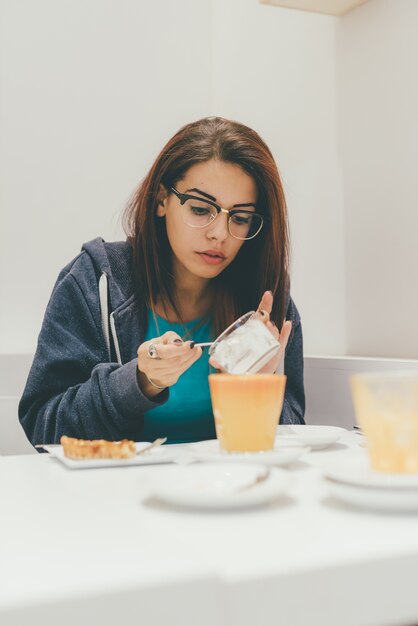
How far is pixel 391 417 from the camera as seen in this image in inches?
23.8

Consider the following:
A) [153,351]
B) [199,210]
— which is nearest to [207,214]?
[199,210]

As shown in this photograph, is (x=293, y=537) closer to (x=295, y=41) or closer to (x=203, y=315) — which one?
(x=203, y=315)

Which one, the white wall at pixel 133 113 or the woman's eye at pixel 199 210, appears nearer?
the woman's eye at pixel 199 210

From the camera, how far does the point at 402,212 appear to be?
78.7 inches

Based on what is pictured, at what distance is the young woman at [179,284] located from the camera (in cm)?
132

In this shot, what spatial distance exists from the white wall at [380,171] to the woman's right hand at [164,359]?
3.55ft

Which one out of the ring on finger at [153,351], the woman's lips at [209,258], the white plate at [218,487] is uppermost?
the woman's lips at [209,258]

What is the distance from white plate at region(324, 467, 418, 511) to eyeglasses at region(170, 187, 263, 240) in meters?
0.91

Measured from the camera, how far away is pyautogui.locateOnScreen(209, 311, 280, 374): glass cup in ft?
3.23

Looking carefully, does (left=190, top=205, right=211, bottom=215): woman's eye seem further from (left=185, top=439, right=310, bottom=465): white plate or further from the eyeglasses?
(left=185, top=439, right=310, bottom=465): white plate

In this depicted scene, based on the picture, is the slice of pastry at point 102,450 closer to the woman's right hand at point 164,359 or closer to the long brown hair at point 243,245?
the woman's right hand at point 164,359

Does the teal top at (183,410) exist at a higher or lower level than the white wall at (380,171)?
lower

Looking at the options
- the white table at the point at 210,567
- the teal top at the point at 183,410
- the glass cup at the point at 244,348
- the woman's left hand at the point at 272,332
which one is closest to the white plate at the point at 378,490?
the white table at the point at 210,567

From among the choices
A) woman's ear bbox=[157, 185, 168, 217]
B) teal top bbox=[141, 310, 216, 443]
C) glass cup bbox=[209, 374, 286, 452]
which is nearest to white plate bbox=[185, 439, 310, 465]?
glass cup bbox=[209, 374, 286, 452]
